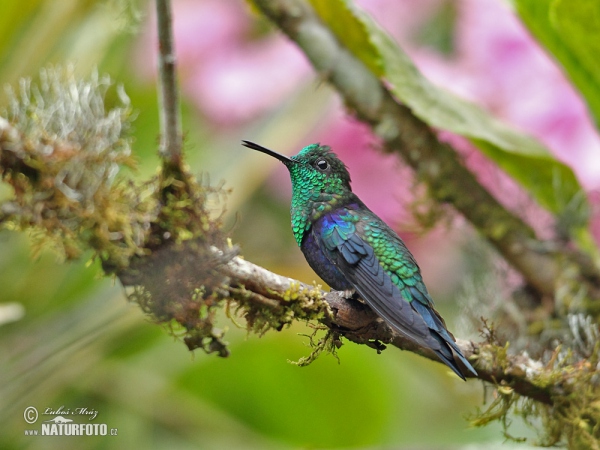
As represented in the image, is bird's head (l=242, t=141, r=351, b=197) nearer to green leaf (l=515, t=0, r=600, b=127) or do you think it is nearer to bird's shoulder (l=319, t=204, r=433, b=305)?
bird's shoulder (l=319, t=204, r=433, b=305)

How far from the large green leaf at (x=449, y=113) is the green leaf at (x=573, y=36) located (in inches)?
5.8

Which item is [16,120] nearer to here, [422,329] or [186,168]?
[186,168]

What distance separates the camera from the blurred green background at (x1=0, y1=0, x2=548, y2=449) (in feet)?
5.67

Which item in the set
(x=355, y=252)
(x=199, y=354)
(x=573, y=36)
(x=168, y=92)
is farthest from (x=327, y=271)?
(x=199, y=354)

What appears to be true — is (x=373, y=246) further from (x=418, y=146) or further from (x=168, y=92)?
(x=418, y=146)

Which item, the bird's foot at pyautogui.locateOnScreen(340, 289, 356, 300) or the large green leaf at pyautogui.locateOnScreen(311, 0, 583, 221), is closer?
the bird's foot at pyautogui.locateOnScreen(340, 289, 356, 300)

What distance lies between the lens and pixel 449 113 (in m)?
1.36

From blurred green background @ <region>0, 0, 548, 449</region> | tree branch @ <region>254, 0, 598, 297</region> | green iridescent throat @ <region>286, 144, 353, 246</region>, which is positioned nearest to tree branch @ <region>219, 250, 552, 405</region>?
green iridescent throat @ <region>286, 144, 353, 246</region>

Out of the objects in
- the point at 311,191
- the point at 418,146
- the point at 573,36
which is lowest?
the point at 311,191

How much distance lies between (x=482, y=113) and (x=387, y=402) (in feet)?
2.76

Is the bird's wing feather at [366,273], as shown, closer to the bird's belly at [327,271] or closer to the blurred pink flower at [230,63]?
the bird's belly at [327,271]

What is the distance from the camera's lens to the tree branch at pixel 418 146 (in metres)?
1.34

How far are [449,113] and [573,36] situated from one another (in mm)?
287

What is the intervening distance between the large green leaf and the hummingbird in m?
0.31
